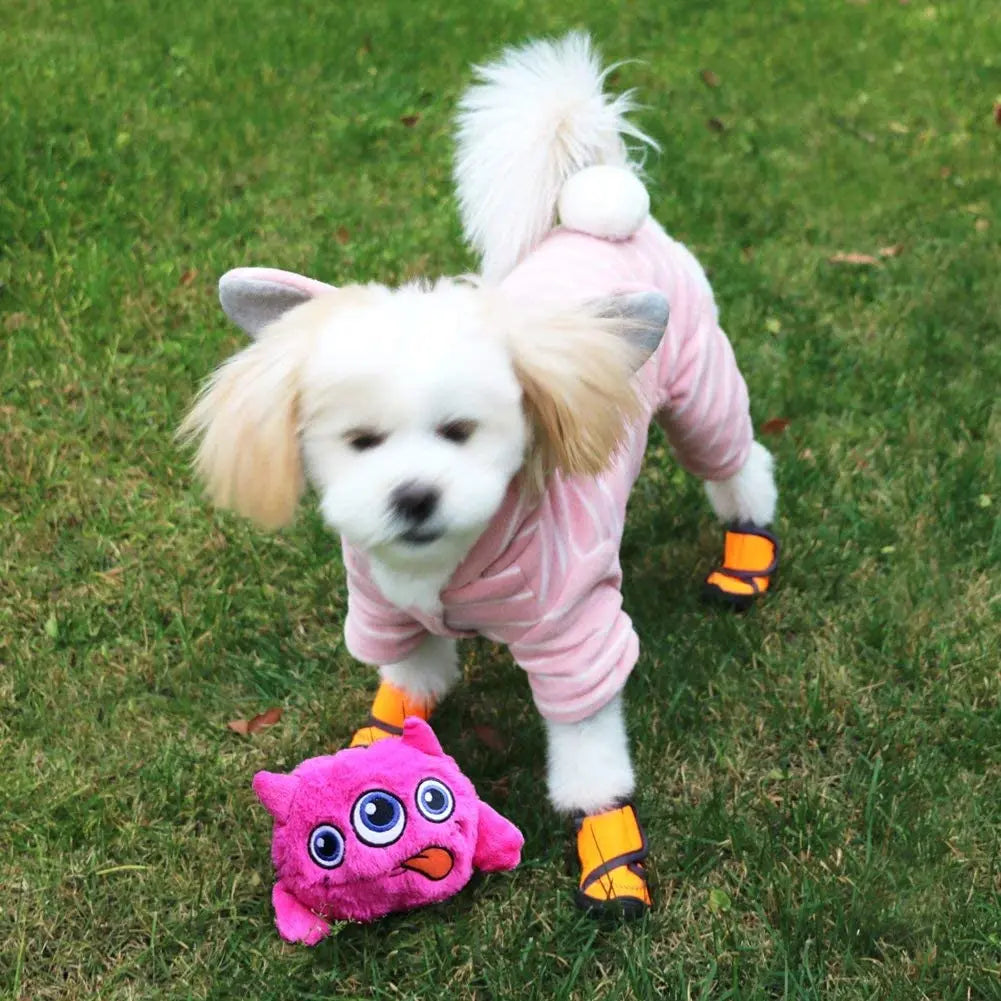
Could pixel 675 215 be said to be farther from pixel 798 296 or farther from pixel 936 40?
pixel 936 40

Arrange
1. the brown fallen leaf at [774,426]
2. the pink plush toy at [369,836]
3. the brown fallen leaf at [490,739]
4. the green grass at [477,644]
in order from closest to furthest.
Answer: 1. the pink plush toy at [369,836]
2. the green grass at [477,644]
3. the brown fallen leaf at [490,739]
4. the brown fallen leaf at [774,426]

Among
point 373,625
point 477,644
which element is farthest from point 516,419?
point 477,644

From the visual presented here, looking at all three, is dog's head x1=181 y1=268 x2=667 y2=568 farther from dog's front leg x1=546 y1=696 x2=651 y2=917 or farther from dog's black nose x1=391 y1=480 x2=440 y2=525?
dog's front leg x1=546 y1=696 x2=651 y2=917

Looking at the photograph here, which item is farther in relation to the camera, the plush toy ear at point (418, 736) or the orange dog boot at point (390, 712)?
the orange dog boot at point (390, 712)

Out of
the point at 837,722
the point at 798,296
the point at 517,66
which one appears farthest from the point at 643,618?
the point at 798,296

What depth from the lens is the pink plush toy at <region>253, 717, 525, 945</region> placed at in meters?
1.98

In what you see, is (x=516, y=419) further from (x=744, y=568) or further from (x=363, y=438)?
A: (x=744, y=568)

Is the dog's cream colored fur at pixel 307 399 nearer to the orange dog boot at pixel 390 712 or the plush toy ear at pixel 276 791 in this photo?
the plush toy ear at pixel 276 791

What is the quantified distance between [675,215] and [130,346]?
2.18 metres

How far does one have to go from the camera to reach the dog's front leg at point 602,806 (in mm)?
2137

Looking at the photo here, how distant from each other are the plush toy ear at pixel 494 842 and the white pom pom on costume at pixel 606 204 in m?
1.24

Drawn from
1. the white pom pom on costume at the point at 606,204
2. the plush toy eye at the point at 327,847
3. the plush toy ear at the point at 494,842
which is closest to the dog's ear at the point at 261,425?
the plush toy eye at the point at 327,847

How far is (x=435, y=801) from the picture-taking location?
2.04 meters

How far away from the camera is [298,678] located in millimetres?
2691
